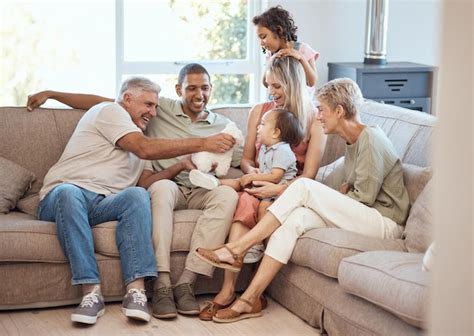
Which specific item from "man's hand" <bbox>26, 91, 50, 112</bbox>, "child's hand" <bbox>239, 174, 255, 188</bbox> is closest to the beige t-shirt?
"man's hand" <bbox>26, 91, 50, 112</bbox>

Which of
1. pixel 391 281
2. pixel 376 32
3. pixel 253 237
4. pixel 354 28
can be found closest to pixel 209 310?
pixel 253 237

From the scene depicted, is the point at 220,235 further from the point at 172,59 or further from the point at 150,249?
the point at 172,59

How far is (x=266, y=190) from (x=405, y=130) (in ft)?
2.23

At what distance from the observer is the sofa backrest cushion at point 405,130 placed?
139 inches

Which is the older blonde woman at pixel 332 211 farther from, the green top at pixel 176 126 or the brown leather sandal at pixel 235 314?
the green top at pixel 176 126

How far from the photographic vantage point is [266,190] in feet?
11.8

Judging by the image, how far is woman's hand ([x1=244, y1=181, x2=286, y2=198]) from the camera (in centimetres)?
360

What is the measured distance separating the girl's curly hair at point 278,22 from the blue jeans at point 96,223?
125cm

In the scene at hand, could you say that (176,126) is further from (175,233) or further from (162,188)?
(175,233)

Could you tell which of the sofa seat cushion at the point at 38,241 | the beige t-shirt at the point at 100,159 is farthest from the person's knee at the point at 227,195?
the beige t-shirt at the point at 100,159

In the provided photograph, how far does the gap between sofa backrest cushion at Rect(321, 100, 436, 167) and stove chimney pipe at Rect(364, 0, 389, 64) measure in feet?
4.36

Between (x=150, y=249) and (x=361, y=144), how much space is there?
97cm

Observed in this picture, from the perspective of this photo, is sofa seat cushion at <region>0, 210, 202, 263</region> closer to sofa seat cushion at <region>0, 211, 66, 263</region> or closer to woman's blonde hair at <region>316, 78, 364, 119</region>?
sofa seat cushion at <region>0, 211, 66, 263</region>

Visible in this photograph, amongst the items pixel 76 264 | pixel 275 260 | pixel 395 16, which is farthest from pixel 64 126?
pixel 395 16
